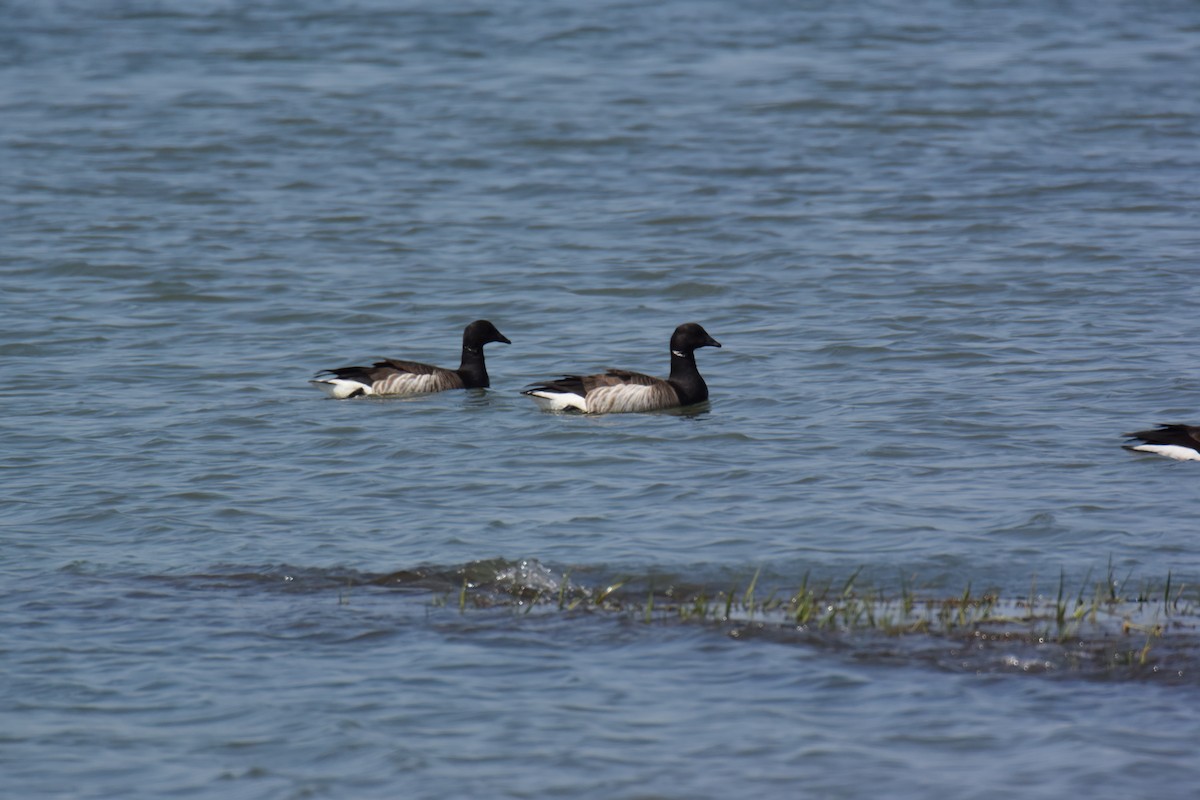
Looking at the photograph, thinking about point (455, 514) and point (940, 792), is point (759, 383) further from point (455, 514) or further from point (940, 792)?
point (940, 792)

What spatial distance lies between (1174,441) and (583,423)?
15.5 ft

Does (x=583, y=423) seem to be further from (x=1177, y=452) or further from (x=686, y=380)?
(x=1177, y=452)

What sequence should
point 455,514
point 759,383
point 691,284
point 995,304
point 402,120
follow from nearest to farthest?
point 455,514
point 759,383
point 995,304
point 691,284
point 402,120

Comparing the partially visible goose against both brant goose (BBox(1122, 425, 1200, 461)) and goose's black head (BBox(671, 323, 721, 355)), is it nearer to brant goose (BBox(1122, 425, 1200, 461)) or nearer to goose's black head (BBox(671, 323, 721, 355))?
goose's black head (BBox(671, 323, 721, 355))

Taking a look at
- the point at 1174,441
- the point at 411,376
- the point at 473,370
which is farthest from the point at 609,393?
the point at 1174,441

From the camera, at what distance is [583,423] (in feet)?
47.1

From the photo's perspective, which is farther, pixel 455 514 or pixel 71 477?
pixel 71 477

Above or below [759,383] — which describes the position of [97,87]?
above

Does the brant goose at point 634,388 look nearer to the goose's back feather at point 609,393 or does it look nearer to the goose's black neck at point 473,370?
the goose's back feather at point 609,393

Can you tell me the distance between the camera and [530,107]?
31.8m

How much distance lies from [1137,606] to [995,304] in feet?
32.3

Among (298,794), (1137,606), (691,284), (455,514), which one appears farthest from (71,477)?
(691,284)

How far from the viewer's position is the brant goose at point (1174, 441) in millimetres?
12211

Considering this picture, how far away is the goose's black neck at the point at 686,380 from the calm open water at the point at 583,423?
51 centimetres
